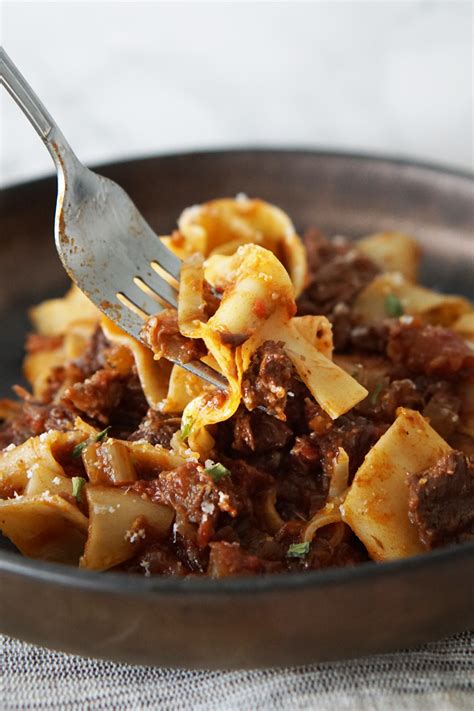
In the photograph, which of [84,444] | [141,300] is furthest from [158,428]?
[141,300]

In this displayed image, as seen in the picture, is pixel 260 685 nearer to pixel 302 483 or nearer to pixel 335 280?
pixel 302 483

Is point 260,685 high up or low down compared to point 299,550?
down

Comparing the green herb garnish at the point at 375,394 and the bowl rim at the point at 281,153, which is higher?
the bowl rim at the point at 281,153

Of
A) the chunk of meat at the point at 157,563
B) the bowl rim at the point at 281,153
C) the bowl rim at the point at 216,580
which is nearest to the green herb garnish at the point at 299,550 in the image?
the chunk of meat at the point at 157,563

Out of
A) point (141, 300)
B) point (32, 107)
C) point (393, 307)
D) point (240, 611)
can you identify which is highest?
point (32, 107)

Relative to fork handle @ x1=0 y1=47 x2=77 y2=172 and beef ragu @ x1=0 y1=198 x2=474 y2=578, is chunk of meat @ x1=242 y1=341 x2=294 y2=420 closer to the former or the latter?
beef ragu @ x1=0 y1=198 x2=474 y2=578

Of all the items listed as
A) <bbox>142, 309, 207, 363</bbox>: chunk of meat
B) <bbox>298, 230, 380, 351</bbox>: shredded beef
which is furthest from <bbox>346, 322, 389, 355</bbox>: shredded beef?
<bbox>142, 309, 207, 363</bbox>: chunk of meat

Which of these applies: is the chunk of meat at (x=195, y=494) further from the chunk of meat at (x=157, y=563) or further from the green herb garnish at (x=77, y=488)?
the green herb garnish at (x=77, y=488)
